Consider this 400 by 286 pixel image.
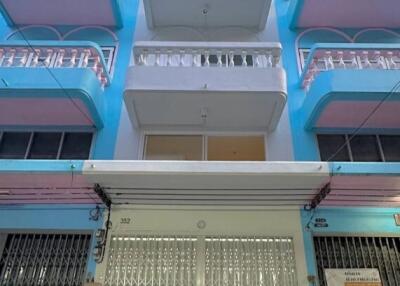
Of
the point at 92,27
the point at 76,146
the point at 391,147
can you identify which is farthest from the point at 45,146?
the point at 391,147

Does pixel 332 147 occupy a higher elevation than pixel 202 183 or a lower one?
higher

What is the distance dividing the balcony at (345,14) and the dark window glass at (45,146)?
4.57 meters

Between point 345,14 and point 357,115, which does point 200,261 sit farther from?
point 345,14

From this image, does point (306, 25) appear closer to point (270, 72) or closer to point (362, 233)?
point (270, 72)

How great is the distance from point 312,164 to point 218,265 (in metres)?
1.71

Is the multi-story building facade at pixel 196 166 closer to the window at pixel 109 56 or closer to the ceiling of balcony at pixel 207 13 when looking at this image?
the window at pixel 109 56

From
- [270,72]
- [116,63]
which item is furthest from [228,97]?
[116,63]

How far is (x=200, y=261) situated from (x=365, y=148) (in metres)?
2.93

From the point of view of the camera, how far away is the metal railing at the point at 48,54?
5.18 meters

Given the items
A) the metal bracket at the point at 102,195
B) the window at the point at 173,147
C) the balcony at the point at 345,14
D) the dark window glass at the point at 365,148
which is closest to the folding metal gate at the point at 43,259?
the metal bracket at the point at 102,195

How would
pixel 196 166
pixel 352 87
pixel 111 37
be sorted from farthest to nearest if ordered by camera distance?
pixel 111 37 → pixel 352 87 → pixel 196 166

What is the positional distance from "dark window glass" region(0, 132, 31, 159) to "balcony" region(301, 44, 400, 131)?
4.18 m

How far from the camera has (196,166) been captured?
3.73m

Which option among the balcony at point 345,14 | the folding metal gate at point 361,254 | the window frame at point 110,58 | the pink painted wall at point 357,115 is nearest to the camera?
the folding metal gate at point 361,254
